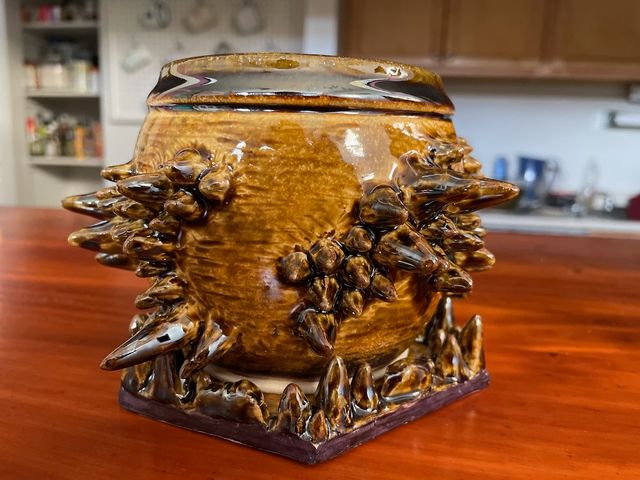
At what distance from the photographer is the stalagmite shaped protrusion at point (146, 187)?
311 millimetres

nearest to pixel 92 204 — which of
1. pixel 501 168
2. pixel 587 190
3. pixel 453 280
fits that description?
pixel 453 280

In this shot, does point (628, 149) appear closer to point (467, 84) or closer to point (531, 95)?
point (531, 95)

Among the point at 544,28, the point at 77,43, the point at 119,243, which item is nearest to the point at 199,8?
the point at 77,43

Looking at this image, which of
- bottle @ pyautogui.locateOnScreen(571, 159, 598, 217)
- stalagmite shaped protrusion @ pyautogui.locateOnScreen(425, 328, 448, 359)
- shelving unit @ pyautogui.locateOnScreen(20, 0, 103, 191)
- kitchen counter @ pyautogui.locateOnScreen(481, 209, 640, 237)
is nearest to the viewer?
stalagmite shaped protrusion @ pyautogui.locateOnScreen(425, 328, 448, 359)

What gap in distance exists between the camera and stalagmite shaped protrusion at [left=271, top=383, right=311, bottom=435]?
315mm

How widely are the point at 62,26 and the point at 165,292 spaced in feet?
10.1

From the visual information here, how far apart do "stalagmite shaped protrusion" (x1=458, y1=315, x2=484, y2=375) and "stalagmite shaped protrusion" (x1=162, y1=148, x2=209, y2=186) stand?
22 centimetres

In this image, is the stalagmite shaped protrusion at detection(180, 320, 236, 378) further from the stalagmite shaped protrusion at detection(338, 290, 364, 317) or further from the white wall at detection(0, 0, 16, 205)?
the white wall at detection(0, 0, 16, 205)

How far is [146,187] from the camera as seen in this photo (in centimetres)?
31

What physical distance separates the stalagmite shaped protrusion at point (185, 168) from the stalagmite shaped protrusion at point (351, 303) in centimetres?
10

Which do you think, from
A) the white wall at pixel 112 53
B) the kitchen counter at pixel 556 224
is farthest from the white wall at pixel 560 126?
the white wall at pixel 112 53

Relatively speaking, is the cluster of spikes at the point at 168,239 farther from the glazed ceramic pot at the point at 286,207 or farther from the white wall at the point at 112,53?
the white wall at the point at 112,53

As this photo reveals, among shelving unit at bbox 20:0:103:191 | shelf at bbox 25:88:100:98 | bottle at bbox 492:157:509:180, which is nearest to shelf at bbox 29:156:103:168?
shelving unit at bbox 20:0:103:191

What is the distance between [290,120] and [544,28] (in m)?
2.27
